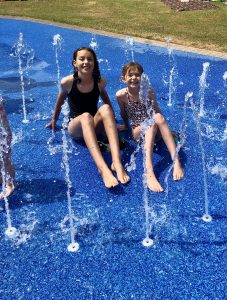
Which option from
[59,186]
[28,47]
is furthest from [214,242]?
[28,47]

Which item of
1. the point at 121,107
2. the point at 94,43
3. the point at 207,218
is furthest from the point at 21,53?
the point at 207,218

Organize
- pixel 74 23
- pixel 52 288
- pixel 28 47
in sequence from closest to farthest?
pixel 52 288 < pixel 28 47 < pixel 74 23

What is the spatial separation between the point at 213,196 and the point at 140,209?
0.72m

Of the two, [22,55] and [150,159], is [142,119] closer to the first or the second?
[150,159]

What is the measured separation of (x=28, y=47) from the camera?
9.87m

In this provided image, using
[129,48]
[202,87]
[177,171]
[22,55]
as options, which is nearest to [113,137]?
[177,171]

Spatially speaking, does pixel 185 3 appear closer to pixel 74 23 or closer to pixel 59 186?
pixel 74 23

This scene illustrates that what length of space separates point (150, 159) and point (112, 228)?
92 cm

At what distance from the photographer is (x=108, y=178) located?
3.74 m

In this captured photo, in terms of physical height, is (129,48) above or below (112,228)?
above

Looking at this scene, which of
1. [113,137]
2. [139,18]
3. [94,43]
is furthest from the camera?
[139,18]

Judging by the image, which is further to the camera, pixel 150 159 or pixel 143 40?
pixel 143 40

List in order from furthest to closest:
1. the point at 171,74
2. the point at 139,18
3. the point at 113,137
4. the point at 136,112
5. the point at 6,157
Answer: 1. the point at 139,18
2. the point at 171,74
3. the point at 136,112
4. the point at 113,137
5. the point at 6,157

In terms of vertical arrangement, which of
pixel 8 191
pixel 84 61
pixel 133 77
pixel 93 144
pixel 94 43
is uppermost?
pixel 84 61
